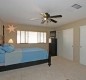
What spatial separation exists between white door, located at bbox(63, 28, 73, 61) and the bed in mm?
2177

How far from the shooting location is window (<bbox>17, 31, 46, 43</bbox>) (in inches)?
273

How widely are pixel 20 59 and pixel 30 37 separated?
328 centimetres

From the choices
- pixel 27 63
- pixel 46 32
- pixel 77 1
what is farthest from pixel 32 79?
pixel 46 32

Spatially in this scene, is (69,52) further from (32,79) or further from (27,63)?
(32,79)

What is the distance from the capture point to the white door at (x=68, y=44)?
644cm

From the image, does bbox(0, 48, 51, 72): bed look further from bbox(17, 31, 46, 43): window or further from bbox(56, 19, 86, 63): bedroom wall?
bbox(17, 31, 46, 43): window

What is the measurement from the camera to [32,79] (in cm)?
343

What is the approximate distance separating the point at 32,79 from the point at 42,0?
2782mm

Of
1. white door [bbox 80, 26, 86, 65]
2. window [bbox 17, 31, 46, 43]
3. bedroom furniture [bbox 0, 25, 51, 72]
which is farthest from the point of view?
window [bbox 17, 31, 46, 43]

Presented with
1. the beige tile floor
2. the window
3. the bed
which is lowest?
the beige tile floor

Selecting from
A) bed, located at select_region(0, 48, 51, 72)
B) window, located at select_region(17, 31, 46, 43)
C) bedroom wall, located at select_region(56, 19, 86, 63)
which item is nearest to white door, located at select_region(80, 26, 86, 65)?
bedroom wall, located at select_region(56, 19, 86, 63)

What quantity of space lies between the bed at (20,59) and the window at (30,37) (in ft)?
8.52

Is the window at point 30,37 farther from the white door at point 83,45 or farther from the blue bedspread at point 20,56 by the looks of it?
the white door at point 83,45

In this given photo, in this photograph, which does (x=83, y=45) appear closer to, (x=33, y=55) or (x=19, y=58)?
(x=33, y=55)
